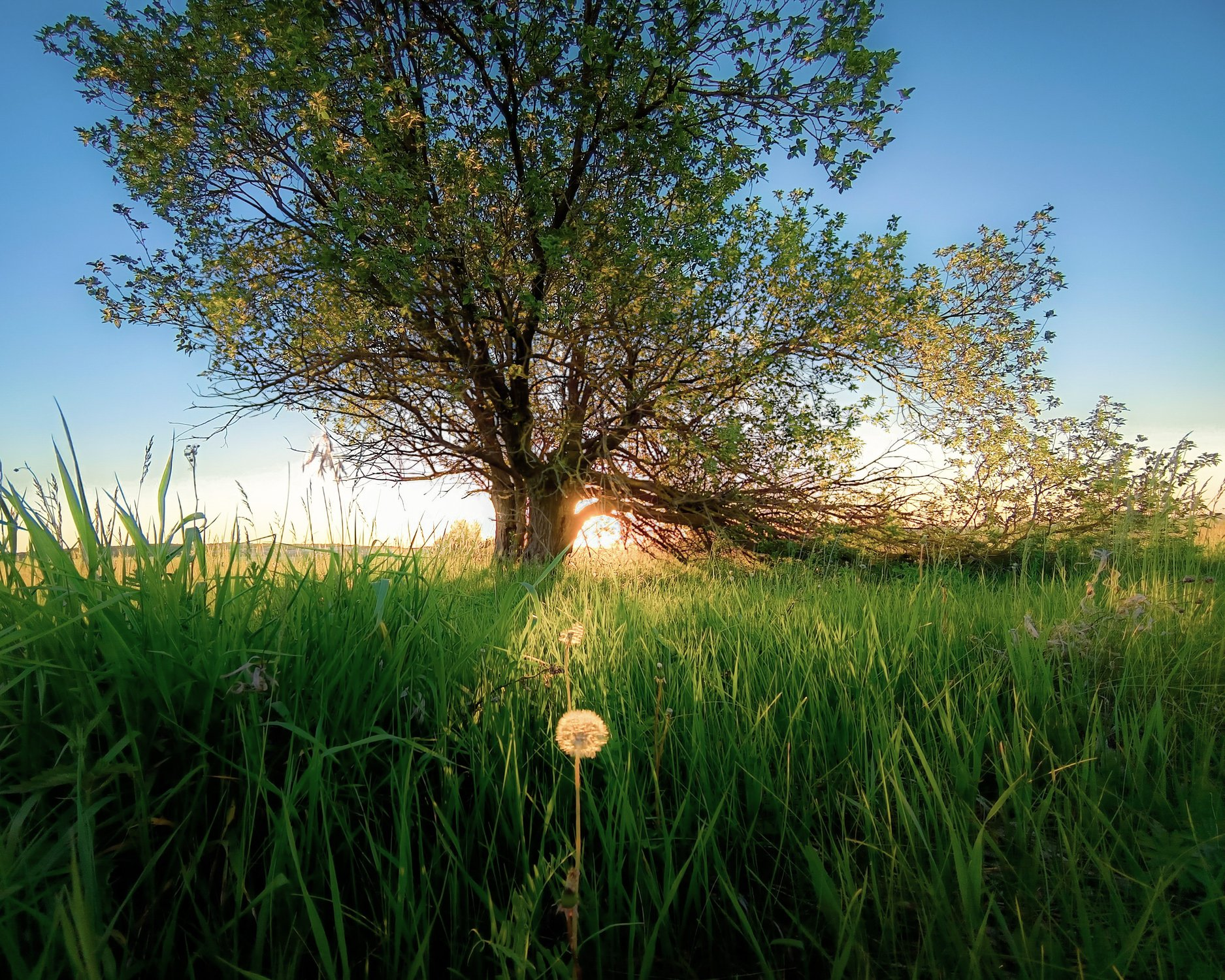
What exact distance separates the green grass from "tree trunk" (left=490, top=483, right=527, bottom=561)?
20.5ft

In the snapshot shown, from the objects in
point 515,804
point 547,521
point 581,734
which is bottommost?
point 515,804

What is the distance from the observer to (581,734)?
3.48 feet

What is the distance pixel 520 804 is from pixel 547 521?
24.5 feet

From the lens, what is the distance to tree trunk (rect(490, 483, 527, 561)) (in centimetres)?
869

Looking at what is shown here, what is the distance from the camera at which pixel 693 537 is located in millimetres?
8969

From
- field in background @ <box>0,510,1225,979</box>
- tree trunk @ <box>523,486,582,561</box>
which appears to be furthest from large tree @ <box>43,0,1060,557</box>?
field in background @ <box>0,510,1225,979</box>

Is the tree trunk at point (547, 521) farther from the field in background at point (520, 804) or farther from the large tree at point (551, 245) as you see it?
the field in background at point (520, 804)

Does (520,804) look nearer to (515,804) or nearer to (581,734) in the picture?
(515,804)

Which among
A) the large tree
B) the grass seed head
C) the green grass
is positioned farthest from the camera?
the large tree

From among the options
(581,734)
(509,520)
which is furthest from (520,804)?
(509,520)

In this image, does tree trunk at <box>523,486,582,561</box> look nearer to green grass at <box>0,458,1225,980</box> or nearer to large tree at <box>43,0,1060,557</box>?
large tree at <box>43,0,1060,557</box>

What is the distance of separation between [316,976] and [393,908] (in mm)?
189

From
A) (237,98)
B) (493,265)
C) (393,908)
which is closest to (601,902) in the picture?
(393,908)

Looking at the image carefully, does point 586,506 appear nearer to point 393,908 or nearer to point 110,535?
point 110,535
